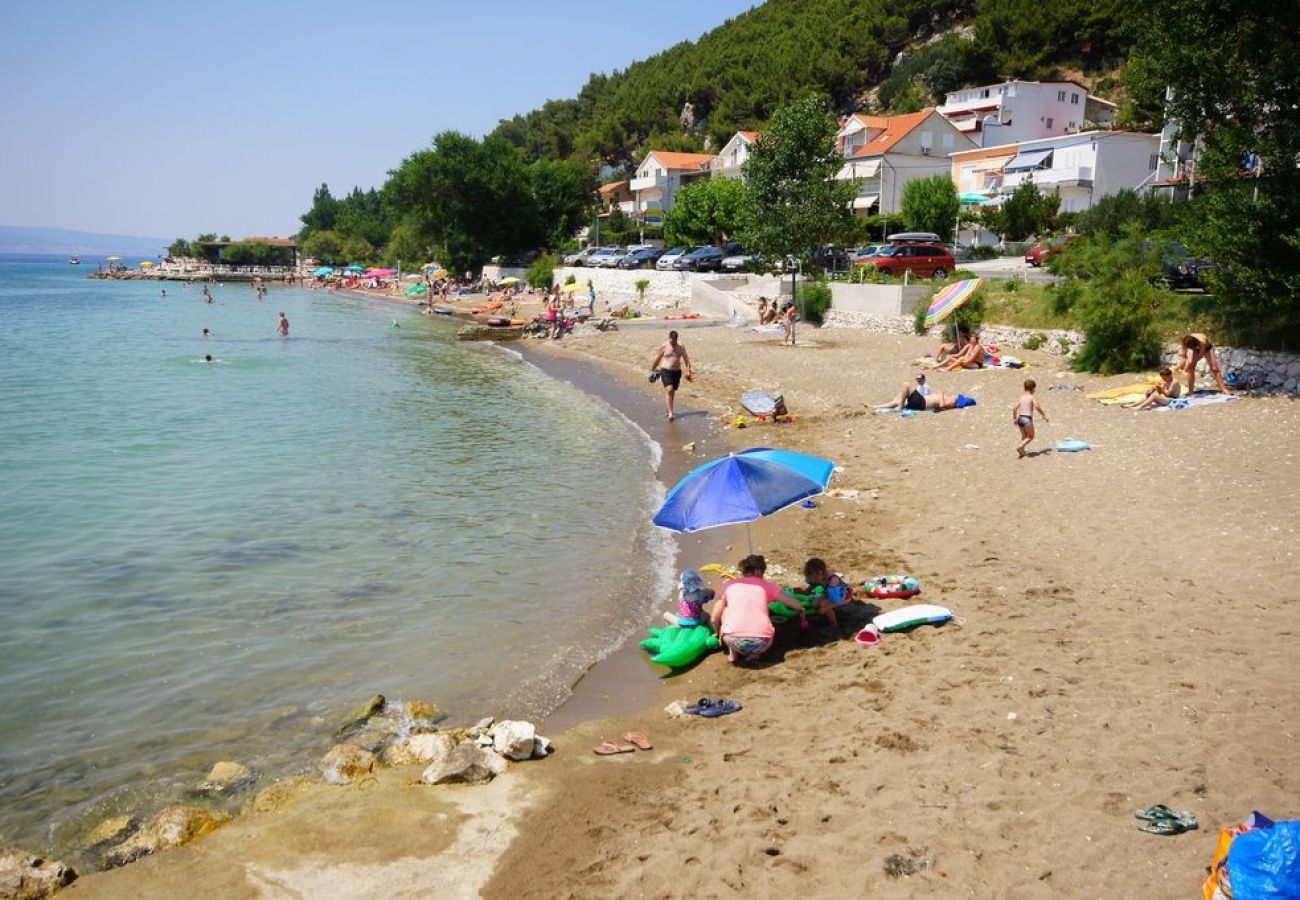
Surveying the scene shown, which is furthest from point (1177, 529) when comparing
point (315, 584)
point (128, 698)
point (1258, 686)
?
point (128, 698)

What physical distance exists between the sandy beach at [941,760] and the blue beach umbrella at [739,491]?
1417 millimetres

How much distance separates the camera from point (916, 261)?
35000 millimetres

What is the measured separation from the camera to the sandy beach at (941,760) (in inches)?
203

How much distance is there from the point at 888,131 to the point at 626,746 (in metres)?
67.5

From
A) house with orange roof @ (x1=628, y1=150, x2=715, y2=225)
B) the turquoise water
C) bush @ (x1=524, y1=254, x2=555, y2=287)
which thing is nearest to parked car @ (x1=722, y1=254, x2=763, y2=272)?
bush @ (x1=524, y1=254, x2=555, y2=287)

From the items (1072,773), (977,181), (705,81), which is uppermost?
(705,81)

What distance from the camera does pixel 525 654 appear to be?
30.7ft

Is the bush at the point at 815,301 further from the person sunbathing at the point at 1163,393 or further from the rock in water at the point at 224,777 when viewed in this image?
the rock in water at the point at 224,777

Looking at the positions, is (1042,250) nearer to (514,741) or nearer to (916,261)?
(916,261)

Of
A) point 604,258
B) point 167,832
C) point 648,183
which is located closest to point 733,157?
point 648,183

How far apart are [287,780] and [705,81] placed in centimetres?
11611

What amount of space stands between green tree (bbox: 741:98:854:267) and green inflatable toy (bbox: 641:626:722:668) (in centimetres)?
2737

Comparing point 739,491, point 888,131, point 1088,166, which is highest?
point 888,131

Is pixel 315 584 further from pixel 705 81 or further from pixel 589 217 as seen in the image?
pixel 705 81
